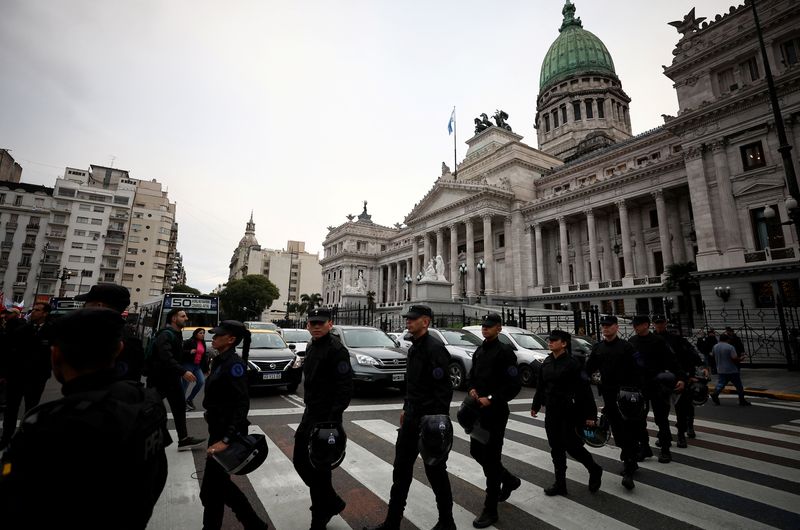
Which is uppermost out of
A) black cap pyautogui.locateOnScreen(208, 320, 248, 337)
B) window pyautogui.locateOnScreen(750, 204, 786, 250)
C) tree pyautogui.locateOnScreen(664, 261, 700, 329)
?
window pyautogui.locateOnScreen(750, 204, 786, 250)

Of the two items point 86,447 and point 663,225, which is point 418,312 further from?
point 663,225

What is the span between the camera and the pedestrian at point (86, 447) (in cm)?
135

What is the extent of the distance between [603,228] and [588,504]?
37535 mm

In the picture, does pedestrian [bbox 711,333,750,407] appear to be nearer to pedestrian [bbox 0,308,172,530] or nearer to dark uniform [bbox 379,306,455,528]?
dark uniform [bbox 379,306,455,528]

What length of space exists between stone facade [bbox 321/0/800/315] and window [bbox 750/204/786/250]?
6 cm

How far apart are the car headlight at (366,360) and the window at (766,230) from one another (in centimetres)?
2417

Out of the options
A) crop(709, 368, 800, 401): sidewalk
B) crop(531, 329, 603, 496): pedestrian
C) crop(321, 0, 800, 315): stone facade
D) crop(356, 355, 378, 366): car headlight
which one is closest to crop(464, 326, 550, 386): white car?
crop(356, 355, 378, 366): car headlight

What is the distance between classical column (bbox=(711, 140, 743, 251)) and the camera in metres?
22.4

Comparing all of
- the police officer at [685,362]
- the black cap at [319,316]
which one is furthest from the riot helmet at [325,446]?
the police officer at [685,362]

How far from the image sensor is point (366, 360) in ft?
31.9

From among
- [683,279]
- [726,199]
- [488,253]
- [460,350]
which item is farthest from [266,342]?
[488,253]

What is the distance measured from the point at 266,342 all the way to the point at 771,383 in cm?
1581

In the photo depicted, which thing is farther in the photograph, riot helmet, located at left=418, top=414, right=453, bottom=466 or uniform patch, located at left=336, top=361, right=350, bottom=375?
uniform patch, located at left=336, top=361, right=350, bottom=375

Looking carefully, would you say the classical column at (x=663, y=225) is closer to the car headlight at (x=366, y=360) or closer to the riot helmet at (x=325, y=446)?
the car headlight at (x=366, y=360)
